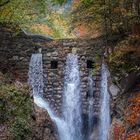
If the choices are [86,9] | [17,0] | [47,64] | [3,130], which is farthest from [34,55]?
[3,130]

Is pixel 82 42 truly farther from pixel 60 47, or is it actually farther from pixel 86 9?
pixel 86 9

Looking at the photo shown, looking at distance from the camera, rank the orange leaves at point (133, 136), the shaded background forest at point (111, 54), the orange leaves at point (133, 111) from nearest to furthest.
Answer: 1. the orange leaves at point (133, 136)
2. the orange leaves at point (133, 111)
3. the shaded background forest at point (111, 54)

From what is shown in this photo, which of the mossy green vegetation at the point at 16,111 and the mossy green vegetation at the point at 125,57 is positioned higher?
the mossy green vegetation at the point at 125,57

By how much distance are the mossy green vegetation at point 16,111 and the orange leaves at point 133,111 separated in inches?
110

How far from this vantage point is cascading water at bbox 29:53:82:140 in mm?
15031

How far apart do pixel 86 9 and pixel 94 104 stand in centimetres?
429

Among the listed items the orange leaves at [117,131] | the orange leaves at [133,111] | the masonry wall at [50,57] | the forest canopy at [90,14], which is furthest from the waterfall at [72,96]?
the orange leaves at [133,111]

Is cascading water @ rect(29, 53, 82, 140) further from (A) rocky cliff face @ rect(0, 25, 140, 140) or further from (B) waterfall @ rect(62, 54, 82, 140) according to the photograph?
(A) rocky cliff face @ rect(0, 25, 140, 140)

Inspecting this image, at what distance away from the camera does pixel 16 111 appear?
1126 cm

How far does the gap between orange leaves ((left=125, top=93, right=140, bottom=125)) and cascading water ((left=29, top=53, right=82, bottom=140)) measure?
13.3ft

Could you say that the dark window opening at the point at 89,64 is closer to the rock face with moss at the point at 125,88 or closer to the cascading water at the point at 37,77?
the cascading water at the point at 37,77

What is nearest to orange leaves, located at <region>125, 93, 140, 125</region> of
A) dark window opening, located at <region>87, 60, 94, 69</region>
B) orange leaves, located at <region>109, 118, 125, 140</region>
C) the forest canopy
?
orange leaves, located at <region>109, 118, 125, 140</region>

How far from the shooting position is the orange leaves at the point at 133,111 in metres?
10.6

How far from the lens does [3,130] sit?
416 inches
